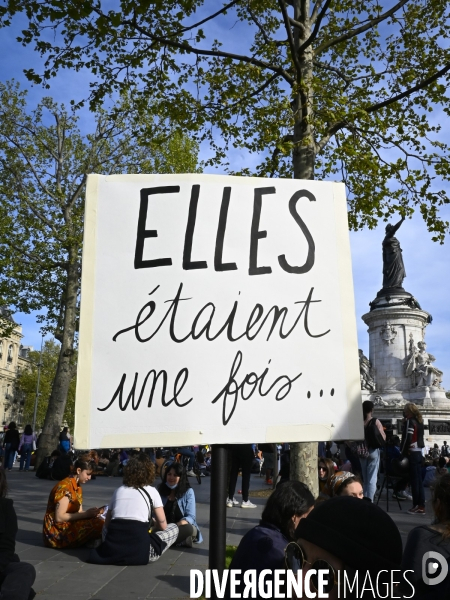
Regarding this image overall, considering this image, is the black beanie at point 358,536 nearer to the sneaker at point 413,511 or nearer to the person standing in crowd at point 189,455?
the sneaker at point 413,511

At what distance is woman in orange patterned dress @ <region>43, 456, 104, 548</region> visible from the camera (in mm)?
6750

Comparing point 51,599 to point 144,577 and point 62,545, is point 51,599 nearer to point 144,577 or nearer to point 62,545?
point 144,577

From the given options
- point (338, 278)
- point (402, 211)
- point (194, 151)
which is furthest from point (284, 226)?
point (194, 151)

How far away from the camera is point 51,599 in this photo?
467 cm

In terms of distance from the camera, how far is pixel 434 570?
2.43 meters

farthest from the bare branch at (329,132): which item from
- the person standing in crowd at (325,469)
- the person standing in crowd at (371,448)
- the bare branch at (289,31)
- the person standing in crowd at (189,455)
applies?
the person standing in crowd at (189,455)

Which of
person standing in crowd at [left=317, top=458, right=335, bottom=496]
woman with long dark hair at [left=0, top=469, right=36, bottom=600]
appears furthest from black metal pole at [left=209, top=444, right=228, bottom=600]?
person standing in crowd at [left=317, top=458, right=335, bottom=496]

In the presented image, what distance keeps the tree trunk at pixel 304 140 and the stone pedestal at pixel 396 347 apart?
2369cm

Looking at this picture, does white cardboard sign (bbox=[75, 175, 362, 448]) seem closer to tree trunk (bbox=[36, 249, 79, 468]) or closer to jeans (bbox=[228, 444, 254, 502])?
Result: jeans (bbox=[228, 444, 254, 502])

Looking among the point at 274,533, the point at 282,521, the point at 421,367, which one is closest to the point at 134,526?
the point at 282,521

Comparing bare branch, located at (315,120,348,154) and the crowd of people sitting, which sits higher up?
bare branch, located at (315,120,348,154)

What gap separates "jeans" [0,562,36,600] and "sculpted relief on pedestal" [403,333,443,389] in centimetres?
2684

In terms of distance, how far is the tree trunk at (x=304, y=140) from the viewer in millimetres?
6086

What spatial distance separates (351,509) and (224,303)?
1116mm
